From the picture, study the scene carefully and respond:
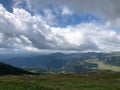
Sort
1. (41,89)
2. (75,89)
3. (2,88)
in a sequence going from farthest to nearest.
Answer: (75,89) < (41,89) < (2,88)

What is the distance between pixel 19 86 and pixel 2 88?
5.40m

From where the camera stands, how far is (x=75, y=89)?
6825cm

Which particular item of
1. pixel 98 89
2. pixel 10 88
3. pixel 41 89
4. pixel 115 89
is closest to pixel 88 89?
pixel 98 89

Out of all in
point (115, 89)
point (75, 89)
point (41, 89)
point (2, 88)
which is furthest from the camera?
point (115, 89)

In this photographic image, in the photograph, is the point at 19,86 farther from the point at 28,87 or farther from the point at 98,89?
the point at 98,89

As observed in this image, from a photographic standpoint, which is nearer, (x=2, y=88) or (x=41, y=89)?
(x=2, y=88)

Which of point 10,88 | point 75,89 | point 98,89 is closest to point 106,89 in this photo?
point 98,89

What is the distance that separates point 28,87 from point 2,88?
6341 millimetres

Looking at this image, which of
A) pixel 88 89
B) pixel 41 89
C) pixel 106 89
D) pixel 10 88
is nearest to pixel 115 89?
pixel 106 89

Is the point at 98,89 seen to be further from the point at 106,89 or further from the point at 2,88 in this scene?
the point at 2,88

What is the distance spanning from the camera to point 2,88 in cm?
5172

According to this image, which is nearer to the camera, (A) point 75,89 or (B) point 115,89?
(A) point 75,89

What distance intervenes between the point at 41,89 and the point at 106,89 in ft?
78.3

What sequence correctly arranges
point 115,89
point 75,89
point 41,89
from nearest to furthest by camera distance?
point 41,89 < point 75,89 < point 115,89
